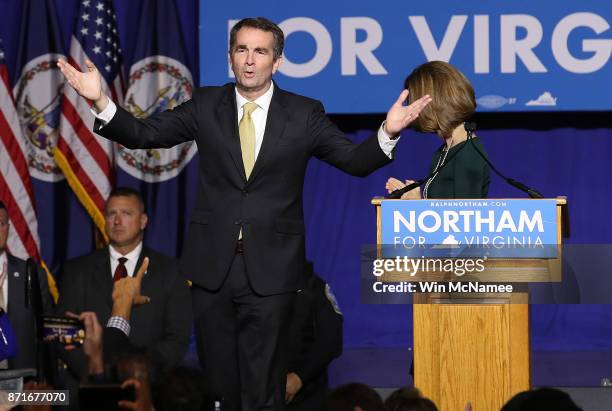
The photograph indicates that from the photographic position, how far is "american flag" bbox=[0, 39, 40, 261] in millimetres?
7172

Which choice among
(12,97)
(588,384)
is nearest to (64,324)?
(588,384)

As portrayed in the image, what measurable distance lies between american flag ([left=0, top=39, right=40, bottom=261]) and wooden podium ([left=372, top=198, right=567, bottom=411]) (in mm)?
3877

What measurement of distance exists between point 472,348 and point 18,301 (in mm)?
2656

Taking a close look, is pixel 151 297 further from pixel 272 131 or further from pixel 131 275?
pixel 272 131

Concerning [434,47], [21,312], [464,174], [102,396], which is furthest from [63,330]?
[434,47]

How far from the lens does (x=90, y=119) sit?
7277 mm

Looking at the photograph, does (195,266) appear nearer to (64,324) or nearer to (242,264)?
(242,264)

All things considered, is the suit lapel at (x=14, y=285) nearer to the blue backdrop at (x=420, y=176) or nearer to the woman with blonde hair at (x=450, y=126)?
the blue backdrop at (x=420, y=176)

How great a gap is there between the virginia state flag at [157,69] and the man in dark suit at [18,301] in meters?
1.63

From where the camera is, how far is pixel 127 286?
200 inches

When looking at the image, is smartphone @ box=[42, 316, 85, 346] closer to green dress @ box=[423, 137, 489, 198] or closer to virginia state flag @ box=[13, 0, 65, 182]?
green dress @ box=[423, 137, 489, 198]

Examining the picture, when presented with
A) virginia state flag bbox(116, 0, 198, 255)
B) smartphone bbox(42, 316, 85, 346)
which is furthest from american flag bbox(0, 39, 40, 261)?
smartphone bbox(42, 316, 85, 346)

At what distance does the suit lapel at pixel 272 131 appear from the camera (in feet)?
11.6

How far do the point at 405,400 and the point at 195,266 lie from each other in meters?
0.83
